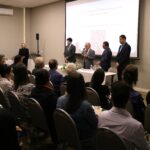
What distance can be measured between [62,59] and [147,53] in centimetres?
404

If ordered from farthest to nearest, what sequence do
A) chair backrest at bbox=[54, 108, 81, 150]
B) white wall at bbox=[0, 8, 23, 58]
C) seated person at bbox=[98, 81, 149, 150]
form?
white wall at bbox=[0, 8, 23, 58] → chair backrest at bbox=[54, 108, 81, 150] → seated person at bbox=[98, 81, 149, 150]

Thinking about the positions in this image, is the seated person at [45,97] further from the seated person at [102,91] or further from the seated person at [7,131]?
the seated person at [7,131]

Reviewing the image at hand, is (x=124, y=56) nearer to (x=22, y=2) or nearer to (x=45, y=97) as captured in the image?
(x=45, y=97)

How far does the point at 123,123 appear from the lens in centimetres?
192

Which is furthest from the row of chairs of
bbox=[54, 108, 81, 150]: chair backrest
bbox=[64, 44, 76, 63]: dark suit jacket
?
bbox=[64, 44, 76, 63]: dark suit jacket

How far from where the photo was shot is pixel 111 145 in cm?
175

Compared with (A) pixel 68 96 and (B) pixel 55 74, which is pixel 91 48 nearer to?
(B) pixel 55 74

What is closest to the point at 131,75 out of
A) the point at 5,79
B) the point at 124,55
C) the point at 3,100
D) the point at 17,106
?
the point at 17,106

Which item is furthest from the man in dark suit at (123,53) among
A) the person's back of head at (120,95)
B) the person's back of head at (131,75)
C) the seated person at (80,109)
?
the person's back of head at (120,95)

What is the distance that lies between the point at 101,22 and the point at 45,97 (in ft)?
18.4

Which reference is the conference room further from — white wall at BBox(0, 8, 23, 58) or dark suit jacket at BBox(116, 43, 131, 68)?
dark suit jacket at BBox(116, 43, 131, 68)

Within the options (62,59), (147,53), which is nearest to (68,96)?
(147,53)

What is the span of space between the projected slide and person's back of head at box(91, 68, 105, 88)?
4005mm

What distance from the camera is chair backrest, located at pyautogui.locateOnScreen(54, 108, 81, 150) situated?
2.19 meters
